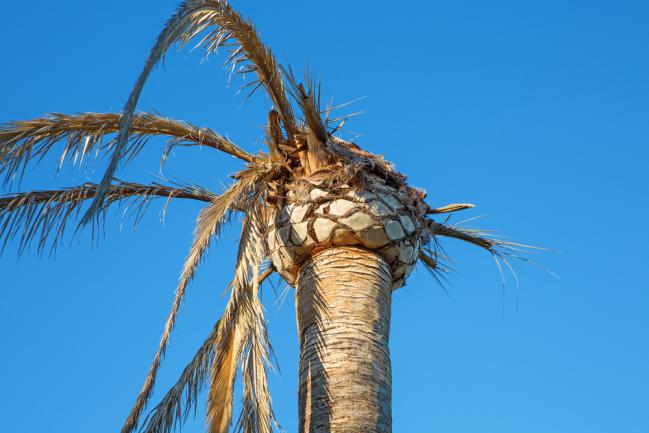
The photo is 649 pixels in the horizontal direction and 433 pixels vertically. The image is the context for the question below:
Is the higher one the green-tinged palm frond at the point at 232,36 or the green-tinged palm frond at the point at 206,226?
the green-tinged palm frond at the point at 232,36

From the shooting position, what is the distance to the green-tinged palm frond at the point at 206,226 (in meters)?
6.45

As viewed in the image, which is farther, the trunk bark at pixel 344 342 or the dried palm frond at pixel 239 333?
the dried palm frond at pixel 239 333

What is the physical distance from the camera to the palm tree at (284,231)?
6289 mm

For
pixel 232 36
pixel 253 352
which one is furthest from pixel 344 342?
pixel 232 36

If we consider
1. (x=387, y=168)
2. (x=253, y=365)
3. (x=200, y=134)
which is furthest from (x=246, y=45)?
(x=253, y=365)

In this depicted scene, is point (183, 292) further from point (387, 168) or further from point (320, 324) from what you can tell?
point (387, 168)

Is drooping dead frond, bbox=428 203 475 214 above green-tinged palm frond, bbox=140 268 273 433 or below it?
above

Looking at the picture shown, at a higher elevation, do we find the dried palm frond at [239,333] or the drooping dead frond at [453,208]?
the drooping dead frond at [453,208]

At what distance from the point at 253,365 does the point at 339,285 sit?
81cm

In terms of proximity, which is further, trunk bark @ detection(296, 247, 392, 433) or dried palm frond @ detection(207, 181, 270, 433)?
dried palm frond @ detection(207, 181, 270, 433)

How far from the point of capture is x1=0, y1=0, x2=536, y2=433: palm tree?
6289 mm

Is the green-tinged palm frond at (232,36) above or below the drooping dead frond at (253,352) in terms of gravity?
above

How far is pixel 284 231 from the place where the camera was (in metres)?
7.07

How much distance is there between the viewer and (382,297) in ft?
22.2
